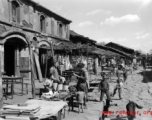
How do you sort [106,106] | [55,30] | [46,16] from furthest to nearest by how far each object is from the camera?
[55,30] < [46,16] < [106,106]

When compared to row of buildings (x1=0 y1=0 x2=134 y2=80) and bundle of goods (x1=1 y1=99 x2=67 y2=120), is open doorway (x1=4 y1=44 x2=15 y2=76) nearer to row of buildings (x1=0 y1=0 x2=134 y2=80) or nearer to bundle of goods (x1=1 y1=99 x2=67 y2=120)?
row of buildings (x1=0 y1=0 x2=134 y2=80)

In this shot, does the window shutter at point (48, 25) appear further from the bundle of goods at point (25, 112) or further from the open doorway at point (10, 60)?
the bundle of goods at point (25, 112)

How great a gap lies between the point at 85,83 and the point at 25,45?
7732 millimetres

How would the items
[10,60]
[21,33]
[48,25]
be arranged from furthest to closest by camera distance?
1. [48,25]
2. [10,60]
3. [21,33]

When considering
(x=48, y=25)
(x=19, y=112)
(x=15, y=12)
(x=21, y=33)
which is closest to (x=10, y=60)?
(x=21, y=33)

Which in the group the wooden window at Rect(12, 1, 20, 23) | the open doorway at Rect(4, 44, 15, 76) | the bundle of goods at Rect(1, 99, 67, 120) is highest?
the wooden window at Rect(12, 1, 20, 23)

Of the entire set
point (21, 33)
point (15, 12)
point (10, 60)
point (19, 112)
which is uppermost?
point (15, 12)

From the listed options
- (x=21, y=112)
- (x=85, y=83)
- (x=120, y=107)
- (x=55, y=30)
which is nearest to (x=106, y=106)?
(x=120, y=107)

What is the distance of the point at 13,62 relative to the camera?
550 inches

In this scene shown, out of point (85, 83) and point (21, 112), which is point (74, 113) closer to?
point (85, 83)

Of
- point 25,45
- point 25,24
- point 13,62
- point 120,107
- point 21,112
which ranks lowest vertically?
point 120,107

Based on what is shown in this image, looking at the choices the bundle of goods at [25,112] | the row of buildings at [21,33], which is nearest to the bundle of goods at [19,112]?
the bundle of goods at [25,112]

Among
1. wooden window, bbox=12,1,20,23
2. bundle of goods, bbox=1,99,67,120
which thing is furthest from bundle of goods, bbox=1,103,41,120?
wooden window, bbox=12,1,20,23

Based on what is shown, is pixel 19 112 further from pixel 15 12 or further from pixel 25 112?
pixel 15 12
